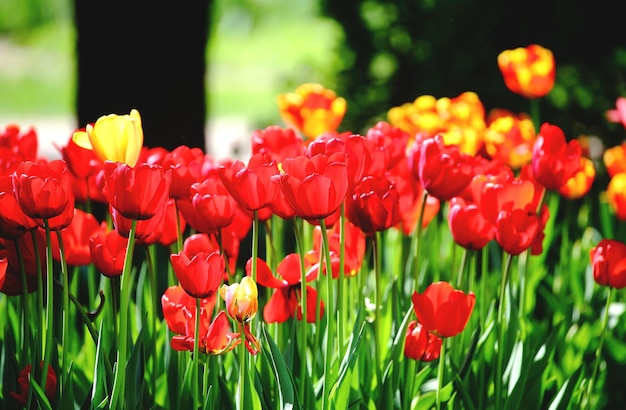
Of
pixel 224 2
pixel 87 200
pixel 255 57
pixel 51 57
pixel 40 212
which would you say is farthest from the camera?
pixel 224 2

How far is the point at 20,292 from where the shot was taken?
1771mm

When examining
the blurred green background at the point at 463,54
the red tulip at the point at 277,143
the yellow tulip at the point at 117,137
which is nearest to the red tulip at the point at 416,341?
the red tulip at the point at 277,143

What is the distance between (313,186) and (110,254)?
0.43m


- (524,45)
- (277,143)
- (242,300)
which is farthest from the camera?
(524,45)

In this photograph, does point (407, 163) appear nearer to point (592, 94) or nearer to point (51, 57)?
point (592, 94)

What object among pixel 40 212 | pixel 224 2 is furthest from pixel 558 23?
pixel 224 2

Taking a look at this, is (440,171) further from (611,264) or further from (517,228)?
(611,264)

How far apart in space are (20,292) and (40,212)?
32 centimetres

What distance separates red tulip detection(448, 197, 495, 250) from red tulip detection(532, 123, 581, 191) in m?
0.28

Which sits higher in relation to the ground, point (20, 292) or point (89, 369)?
point (20, 292)

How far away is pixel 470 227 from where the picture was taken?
184cm

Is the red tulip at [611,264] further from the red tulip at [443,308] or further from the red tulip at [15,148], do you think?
the red tulip at [15,148]

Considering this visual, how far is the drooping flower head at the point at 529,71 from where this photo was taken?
2.91 meters

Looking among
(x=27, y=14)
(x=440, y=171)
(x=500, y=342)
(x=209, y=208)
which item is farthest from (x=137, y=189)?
(x=27, y=14)
